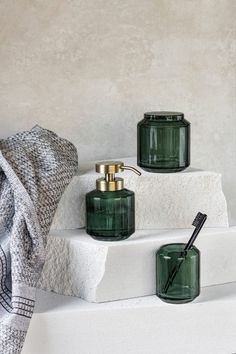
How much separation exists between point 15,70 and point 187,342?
2.03 feet

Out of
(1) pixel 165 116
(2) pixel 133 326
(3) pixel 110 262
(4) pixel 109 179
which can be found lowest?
(2) pixel 133 326

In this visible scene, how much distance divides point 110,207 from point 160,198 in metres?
0.12

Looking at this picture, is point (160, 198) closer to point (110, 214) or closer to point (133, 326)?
point (110, 214)

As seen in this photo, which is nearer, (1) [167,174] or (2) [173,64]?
(1) [167,174]

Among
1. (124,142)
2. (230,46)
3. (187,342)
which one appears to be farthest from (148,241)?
(230,46)

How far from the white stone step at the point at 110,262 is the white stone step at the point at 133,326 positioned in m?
0.02

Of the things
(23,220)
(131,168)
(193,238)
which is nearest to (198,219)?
(193,238)

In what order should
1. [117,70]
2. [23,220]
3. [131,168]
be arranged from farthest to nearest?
[117,70], [131,168], [23,220]

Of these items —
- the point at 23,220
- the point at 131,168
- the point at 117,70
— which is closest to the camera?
the point at 23,220

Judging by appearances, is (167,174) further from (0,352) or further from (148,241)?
(0,352)

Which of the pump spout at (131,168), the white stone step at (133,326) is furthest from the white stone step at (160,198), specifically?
the white stone step at (133,326)

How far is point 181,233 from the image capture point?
4.04ft

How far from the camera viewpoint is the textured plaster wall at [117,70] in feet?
4.34

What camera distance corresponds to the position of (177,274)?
1.17 meters
